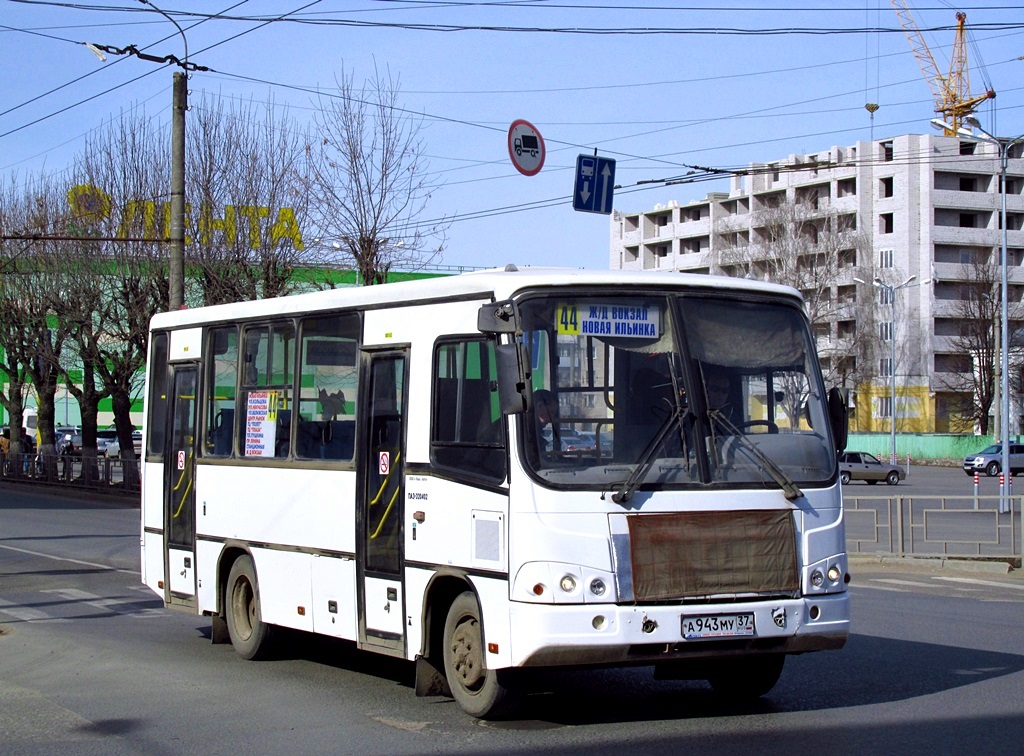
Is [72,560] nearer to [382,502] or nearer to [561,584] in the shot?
[382,502]

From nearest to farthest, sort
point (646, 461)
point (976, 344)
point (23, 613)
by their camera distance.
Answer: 1. point (646, 461)
2. point (23, 613)
3. point (976, 344)

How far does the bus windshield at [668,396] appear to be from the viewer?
7809 mm

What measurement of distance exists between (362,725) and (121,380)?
2968 cm

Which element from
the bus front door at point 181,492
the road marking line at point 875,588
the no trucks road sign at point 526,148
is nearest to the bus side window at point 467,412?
the bus front door at point 181,492

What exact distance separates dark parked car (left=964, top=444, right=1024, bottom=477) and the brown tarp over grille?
59.3 metres

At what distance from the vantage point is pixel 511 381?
7633 mm

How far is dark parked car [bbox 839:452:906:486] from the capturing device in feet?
181

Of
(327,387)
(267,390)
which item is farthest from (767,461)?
(267,390)

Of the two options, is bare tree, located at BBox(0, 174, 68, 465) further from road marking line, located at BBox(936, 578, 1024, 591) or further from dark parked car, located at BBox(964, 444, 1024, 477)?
dark parked car, located at BBox(964, 444, 1024, 477)

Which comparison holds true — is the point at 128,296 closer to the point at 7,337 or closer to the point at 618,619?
the point at 7,337

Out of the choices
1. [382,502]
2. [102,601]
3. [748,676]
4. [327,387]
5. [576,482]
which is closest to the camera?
[576,482]

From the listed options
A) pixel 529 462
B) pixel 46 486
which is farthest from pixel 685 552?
pixel 46 486

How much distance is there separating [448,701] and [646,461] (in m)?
2.29

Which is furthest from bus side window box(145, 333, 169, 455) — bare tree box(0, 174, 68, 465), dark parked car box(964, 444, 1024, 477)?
dark parked car box(964, 444, 1024, 477)
